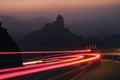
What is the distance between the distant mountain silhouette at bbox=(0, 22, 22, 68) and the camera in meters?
43.1

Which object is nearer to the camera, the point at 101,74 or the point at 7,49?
the point at 101,74

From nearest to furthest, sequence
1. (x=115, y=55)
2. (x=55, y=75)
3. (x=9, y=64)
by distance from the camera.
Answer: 1. (x=55, y=75)
2. (x=9, y=64)
3. (x=115, y=55)

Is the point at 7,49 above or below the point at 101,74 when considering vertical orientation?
above

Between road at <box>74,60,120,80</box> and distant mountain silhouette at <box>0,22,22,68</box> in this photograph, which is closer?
road at <box>74,60,120,80</box>

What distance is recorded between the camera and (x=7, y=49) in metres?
47.8

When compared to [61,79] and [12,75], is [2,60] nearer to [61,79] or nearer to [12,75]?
[61,79]

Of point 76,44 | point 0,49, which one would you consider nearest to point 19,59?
point 0,49

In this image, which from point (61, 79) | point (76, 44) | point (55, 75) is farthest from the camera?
point (76, 44)

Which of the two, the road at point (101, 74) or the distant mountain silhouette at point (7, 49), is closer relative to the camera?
the road at point (101, 74)

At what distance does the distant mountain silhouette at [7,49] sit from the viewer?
43062 millimetres

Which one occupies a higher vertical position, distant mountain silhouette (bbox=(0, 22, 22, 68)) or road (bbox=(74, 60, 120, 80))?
distant mountain silhouette (bbox=(0, 22, 22, 68))

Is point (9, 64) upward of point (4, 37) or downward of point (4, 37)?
downward

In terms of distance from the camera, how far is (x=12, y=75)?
74.8 feet

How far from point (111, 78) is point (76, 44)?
4866 inches
